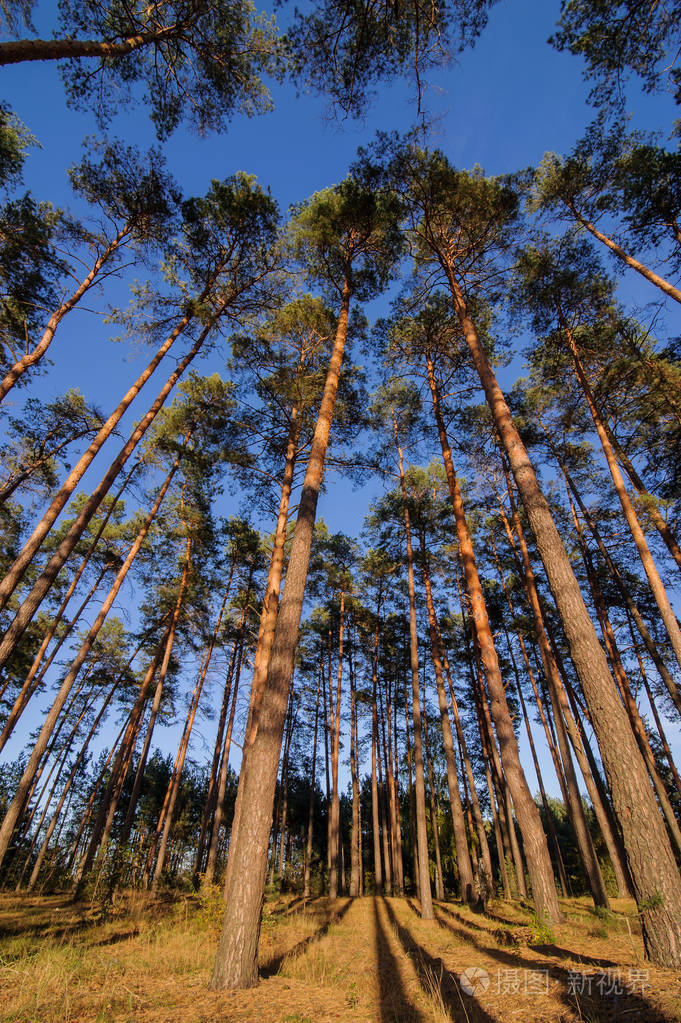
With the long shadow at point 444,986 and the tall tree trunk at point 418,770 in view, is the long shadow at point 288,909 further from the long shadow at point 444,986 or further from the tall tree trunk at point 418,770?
the long shadow at point 444,986

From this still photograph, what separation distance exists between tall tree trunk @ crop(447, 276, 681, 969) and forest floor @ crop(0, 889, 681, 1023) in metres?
0.35

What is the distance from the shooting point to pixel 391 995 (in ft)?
14.6

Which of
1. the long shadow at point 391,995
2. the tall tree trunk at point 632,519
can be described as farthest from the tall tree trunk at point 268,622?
the tall tree trunk at point 632,519

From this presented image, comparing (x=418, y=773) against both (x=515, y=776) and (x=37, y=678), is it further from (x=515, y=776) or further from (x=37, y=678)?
(x=37, y=678)

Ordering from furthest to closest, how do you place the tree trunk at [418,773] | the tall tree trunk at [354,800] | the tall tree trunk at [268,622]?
1. the tall tree trunk at [354,800]
2. the tree trunk at [418,773]
3. the tall tree trunk at [268,622]

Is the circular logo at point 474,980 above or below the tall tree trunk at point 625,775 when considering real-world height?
below

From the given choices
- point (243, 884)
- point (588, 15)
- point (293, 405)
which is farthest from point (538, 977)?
point (588, 15)

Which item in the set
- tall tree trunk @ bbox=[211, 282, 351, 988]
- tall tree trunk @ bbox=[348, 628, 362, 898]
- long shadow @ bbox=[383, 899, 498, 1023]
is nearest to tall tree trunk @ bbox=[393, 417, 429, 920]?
long shadow @ bbox=[383, 899, 498, 1023]

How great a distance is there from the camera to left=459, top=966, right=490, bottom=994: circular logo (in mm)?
4266

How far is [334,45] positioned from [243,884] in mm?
12879

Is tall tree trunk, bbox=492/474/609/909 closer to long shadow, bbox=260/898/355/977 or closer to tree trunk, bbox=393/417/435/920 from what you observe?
tree trunk, bbox=393/417/435/920

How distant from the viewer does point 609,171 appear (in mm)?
11133

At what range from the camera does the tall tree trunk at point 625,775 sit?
3629 mm

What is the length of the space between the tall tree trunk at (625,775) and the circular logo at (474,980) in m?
1.75
